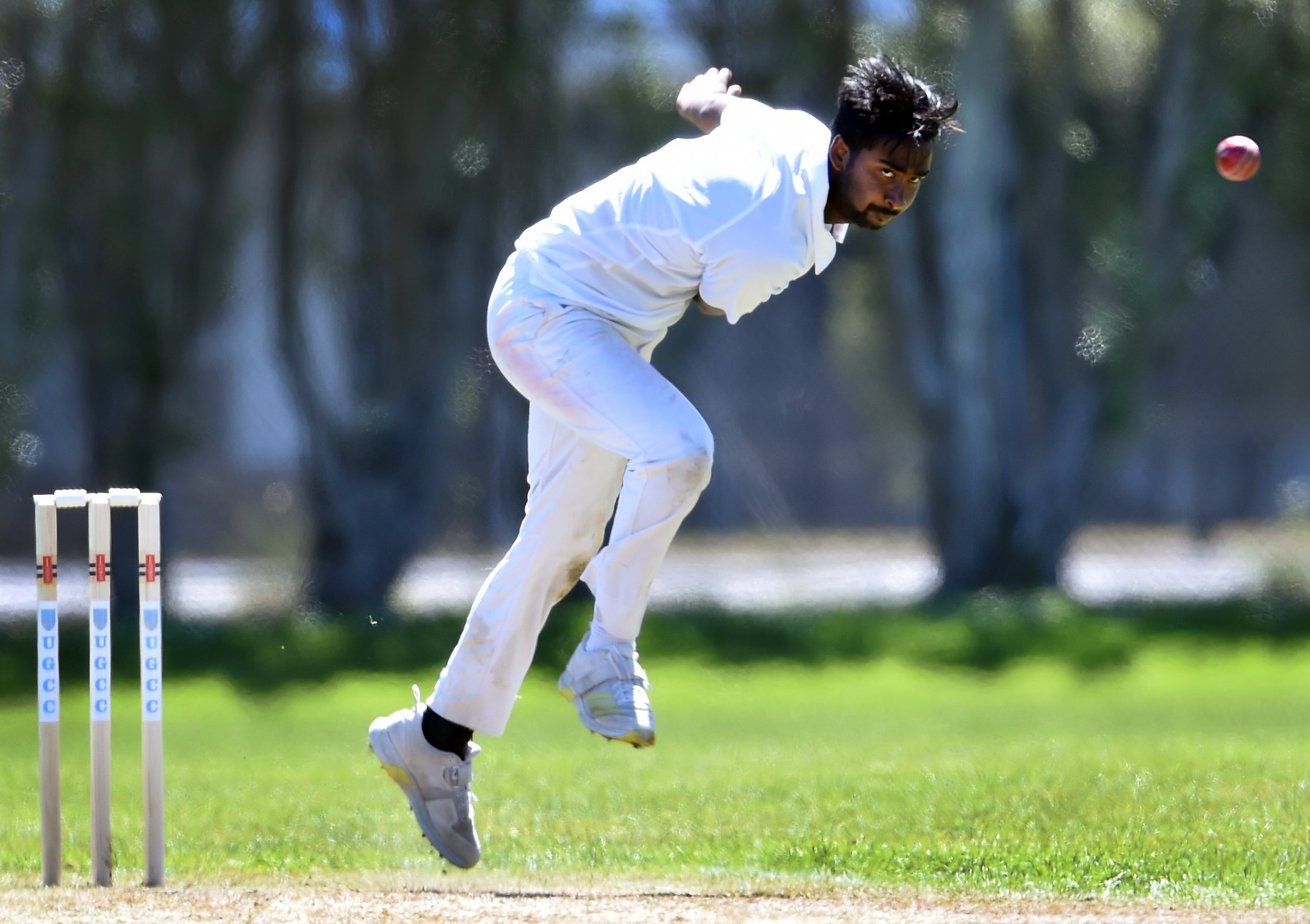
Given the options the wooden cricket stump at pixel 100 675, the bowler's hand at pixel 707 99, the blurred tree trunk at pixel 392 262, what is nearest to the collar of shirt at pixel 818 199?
the bowler's hand at pixel 707 99

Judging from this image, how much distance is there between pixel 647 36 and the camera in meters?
13.5

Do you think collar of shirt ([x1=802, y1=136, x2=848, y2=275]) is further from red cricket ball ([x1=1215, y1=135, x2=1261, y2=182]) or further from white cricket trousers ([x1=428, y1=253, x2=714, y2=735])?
red cricket ball ([x1=1215, y1=135, x2=1261, y2=182])

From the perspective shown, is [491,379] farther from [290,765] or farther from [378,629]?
[290,765]

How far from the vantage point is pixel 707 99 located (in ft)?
17.8

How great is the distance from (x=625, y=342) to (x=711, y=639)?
7430 mm

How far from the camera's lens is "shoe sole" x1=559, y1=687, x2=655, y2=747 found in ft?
16.3

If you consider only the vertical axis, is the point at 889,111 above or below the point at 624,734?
above

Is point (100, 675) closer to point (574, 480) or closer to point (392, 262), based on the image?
point (574, 480)

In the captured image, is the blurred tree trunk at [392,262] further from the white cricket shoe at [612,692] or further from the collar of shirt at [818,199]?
the collar of shirt at [818,199]

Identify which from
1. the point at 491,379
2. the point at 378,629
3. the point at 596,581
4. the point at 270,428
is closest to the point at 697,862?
the point at 596,581

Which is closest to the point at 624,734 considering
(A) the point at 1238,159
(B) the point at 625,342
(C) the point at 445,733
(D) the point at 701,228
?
(C) the point at 445,733

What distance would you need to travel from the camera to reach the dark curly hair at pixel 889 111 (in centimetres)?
486

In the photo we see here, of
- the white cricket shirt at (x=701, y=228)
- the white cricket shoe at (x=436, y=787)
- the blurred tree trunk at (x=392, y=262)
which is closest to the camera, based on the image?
the white cricket shirt at (x=701, y=228)

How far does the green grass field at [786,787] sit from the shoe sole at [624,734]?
57cm
